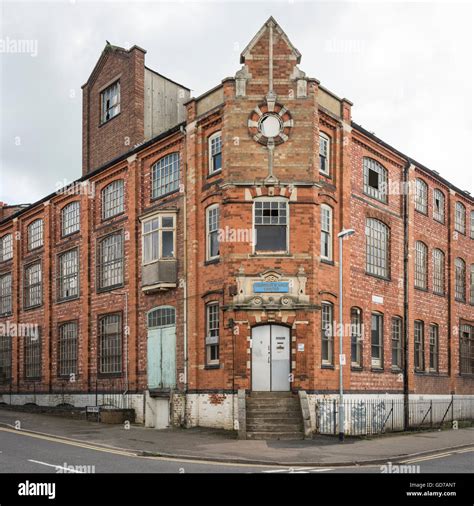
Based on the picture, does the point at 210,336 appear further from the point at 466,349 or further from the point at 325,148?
the point at 466,349

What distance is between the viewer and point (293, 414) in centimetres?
2414

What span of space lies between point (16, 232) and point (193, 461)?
27.9m

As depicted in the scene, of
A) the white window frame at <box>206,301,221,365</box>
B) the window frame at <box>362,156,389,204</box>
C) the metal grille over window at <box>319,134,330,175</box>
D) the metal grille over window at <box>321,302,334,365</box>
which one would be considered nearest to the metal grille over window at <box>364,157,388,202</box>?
the window frame at <box>362,156,389,204</box>

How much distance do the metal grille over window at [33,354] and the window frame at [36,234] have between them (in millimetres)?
4755

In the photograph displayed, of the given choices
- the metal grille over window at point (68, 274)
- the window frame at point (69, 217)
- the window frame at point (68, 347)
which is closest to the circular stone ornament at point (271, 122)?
the window frame at point (69, 217)

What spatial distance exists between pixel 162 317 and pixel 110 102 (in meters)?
13.8

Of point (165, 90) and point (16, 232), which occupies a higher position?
point (165, 90)

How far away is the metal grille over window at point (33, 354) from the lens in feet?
127

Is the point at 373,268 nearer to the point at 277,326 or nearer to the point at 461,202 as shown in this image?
the point at 277,326

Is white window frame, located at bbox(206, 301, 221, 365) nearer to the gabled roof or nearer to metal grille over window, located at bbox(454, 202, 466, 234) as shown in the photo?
the gabled roof

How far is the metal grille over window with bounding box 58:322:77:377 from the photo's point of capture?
35531 millimetres

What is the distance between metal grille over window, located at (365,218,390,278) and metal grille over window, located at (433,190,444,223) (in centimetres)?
543
